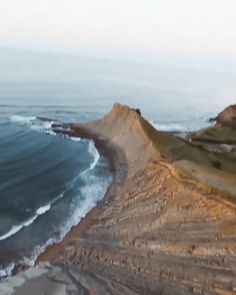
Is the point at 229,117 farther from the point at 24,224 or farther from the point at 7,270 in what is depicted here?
the point at 7,270

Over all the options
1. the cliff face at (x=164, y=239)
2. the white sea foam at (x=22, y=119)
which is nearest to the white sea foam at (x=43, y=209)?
the cliff face at (x=164, y=239)

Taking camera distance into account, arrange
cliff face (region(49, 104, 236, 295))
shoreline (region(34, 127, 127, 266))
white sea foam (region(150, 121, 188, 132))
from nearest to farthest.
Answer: cliff face (region(49, 104, 236, 295)), shoreline (region(34, 127, 127, 266)), white sea foam (region(150, 121, 188, 132))

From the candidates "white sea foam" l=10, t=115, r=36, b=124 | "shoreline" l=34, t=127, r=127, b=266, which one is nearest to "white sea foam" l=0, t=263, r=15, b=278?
"shoreline" l=34, t=127, r=127, b=266

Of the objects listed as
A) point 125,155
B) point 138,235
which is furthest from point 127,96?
point 138,235

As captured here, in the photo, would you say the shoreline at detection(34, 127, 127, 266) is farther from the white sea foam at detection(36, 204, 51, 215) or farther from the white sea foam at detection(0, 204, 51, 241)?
the white sea foam at detection(36, 204, 51, 215)

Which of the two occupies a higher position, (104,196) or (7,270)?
(104,196)

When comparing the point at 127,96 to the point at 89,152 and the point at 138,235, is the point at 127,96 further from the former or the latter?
the point at 138,235

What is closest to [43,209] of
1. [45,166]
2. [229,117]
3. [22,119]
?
[45,166]
